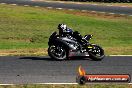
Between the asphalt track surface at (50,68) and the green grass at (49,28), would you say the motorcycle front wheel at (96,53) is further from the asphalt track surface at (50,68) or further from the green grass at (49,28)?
the green grass at (49,28)

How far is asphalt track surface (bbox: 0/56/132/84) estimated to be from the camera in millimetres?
14109

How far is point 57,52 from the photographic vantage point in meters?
17.7

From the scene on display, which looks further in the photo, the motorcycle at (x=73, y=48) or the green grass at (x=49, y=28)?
the green grass at (x=49, y=28)

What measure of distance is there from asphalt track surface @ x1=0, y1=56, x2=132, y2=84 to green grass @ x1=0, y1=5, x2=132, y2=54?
3109 millimetres

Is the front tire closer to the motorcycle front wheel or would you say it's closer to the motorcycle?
the motorcycle

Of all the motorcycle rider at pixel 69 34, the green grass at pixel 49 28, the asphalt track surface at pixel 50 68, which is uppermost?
the motorcycle rider at pixel 69 34

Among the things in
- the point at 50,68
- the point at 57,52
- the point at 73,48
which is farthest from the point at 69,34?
the point at 50,68

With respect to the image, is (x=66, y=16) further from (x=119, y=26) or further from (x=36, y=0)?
(x=36, y=0)

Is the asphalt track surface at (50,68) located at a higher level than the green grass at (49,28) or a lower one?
higher

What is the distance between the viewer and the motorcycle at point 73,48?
57.6 ft

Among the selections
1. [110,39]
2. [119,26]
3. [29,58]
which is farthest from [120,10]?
[29,58]

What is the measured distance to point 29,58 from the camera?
18062mm

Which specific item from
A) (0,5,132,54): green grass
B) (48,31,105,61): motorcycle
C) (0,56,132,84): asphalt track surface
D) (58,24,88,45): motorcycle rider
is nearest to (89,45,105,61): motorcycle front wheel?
(48,31,105,61): motorcycle

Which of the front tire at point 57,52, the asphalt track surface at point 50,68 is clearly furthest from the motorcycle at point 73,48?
the asphalt track surface at point 50,68
